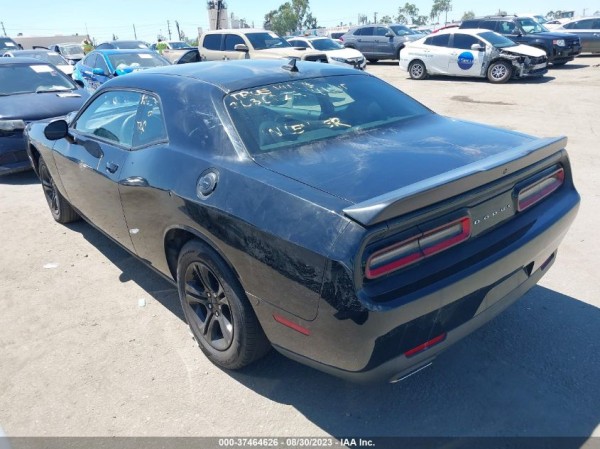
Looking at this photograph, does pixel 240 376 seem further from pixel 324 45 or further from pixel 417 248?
pixel 324 45

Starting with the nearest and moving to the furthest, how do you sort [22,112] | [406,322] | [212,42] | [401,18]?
[406,322], [22,112], [212,42], [401,18]

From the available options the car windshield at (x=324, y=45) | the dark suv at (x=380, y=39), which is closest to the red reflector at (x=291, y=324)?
the car windshield at (x=324, y=45)

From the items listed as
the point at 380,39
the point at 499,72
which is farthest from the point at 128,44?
the point at 380,39

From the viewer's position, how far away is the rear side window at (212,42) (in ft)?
49.2

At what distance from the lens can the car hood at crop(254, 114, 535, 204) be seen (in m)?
2.18

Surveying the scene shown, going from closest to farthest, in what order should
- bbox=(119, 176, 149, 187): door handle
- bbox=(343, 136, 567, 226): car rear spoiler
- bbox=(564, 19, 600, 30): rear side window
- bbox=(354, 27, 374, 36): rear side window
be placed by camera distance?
bbox=(343, 136, 567, 226): car rear spoiler < bbox=(119, 176, 149, 187): door handle < bbox=(564, 19, 600, 30): rear side window < bbox=(354, 27, 374, 36): rear side window

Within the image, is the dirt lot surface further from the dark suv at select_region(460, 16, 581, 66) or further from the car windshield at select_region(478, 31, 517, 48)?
the dark suv at select_region(460, 16, 581, 66)

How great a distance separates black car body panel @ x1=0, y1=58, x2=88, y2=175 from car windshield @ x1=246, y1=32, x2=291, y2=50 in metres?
7.98

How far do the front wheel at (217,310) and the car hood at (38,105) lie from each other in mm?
5082

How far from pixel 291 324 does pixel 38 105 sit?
21.1 ft

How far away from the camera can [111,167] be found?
10.9ft

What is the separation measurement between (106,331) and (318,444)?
68.7 inches

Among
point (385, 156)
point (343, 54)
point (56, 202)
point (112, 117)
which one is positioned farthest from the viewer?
point (343, 54)

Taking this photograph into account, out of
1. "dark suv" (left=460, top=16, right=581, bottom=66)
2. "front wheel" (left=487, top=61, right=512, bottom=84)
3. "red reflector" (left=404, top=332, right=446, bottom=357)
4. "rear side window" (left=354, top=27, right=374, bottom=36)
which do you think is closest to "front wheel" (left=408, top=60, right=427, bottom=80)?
"front wheel" (left=487, top=61, right=512, bottom=84)
